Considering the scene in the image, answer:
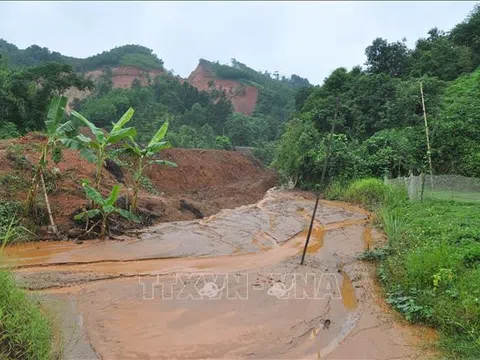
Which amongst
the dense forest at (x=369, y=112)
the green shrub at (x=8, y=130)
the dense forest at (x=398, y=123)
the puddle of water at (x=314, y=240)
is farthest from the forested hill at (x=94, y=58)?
the puddle of water at (x=314, y=240)

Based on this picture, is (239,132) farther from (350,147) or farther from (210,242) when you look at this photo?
(210,242)

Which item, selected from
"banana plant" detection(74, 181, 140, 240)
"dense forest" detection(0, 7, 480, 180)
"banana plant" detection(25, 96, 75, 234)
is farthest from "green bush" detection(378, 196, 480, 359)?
"banana plant" detection(25, 96, 75, 234)

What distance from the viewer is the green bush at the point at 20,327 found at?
11.4 feet

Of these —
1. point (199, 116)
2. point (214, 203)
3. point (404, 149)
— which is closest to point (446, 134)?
point (404, 149)

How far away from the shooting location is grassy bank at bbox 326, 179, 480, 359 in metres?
4.99

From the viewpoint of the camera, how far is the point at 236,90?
7031cm

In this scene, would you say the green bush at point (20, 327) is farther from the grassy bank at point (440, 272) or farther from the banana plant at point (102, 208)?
the banana plant at point (102, 208)

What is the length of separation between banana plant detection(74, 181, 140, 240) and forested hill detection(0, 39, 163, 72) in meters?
49.2

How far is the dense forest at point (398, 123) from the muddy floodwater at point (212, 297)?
7.80 meters

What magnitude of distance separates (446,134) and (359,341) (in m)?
15.6

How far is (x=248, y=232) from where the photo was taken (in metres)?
11.3

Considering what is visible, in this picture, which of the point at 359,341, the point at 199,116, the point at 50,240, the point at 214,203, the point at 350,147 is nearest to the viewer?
the point at 359,341

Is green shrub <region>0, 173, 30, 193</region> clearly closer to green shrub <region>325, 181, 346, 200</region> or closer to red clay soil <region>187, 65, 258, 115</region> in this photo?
green shrub <region>325, 181, 346, 200</region>

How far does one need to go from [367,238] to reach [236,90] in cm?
6198
